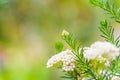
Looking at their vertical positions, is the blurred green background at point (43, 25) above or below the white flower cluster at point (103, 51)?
above

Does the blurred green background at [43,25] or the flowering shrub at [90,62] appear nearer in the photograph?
the flowering shrub at [90,62]

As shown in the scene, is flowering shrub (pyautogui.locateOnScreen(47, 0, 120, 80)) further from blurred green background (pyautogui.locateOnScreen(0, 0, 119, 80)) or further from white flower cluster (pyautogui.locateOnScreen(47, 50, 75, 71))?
blurred green background (pyautogui.locateOnScreen(0, 0, 119, 80))

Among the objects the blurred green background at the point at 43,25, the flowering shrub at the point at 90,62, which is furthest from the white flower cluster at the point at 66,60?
the blurred green background at the point at 43,25

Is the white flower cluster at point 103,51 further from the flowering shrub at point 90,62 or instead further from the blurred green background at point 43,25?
the blurred green background at point 43,25

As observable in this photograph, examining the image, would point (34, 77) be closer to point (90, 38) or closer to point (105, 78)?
point (90, 38)

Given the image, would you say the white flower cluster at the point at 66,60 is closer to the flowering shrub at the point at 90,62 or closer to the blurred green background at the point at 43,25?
the flowering shrub at the point at 90,62

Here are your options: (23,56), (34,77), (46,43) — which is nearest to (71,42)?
(34,77)

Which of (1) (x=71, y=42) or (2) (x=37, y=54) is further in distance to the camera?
(2) (x=37, y=54)

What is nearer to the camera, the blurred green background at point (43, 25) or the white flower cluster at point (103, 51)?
the white flower cluster at point (103, 51)
